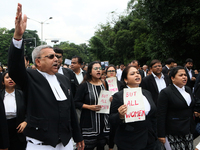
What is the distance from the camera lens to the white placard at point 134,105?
2788 mm

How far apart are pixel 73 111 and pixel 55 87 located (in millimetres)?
497

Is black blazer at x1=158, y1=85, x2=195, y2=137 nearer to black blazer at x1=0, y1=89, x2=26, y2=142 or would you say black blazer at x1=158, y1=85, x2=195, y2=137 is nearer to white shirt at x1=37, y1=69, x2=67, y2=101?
white shirt at x1=37, y1=69, x2=67, y2=101

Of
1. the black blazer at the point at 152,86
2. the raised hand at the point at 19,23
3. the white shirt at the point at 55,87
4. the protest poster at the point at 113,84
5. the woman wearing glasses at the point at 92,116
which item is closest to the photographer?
the raised hand at the point at 19,23

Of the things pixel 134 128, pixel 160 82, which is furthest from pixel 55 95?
pixel 160 82

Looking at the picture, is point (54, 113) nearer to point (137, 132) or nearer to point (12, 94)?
point (137, 132)

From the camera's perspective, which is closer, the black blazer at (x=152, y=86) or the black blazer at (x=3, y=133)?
the black blazer at (x=3, y=133)

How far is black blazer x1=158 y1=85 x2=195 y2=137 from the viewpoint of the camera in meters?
3.48

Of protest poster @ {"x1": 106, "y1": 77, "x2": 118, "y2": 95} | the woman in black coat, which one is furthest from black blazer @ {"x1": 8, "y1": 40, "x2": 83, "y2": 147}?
protest poster @ {"x1": 106, "y1": 77, "x2": 118, "y2": 95}

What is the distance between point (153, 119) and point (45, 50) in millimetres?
1922

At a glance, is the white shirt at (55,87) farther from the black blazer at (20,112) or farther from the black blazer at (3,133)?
the black blazer at (20,112)

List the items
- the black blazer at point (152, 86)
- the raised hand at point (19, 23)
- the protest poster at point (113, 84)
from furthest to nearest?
the black blazer at point (152, 86), the protest poster at point (113, 84), the raised hand at point (19, 23)

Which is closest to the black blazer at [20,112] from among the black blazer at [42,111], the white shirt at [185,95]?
the black blazer at [42,111]

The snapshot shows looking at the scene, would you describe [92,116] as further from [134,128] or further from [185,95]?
[185,95]

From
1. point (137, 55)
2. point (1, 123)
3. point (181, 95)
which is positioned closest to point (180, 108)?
point (181, 95)
